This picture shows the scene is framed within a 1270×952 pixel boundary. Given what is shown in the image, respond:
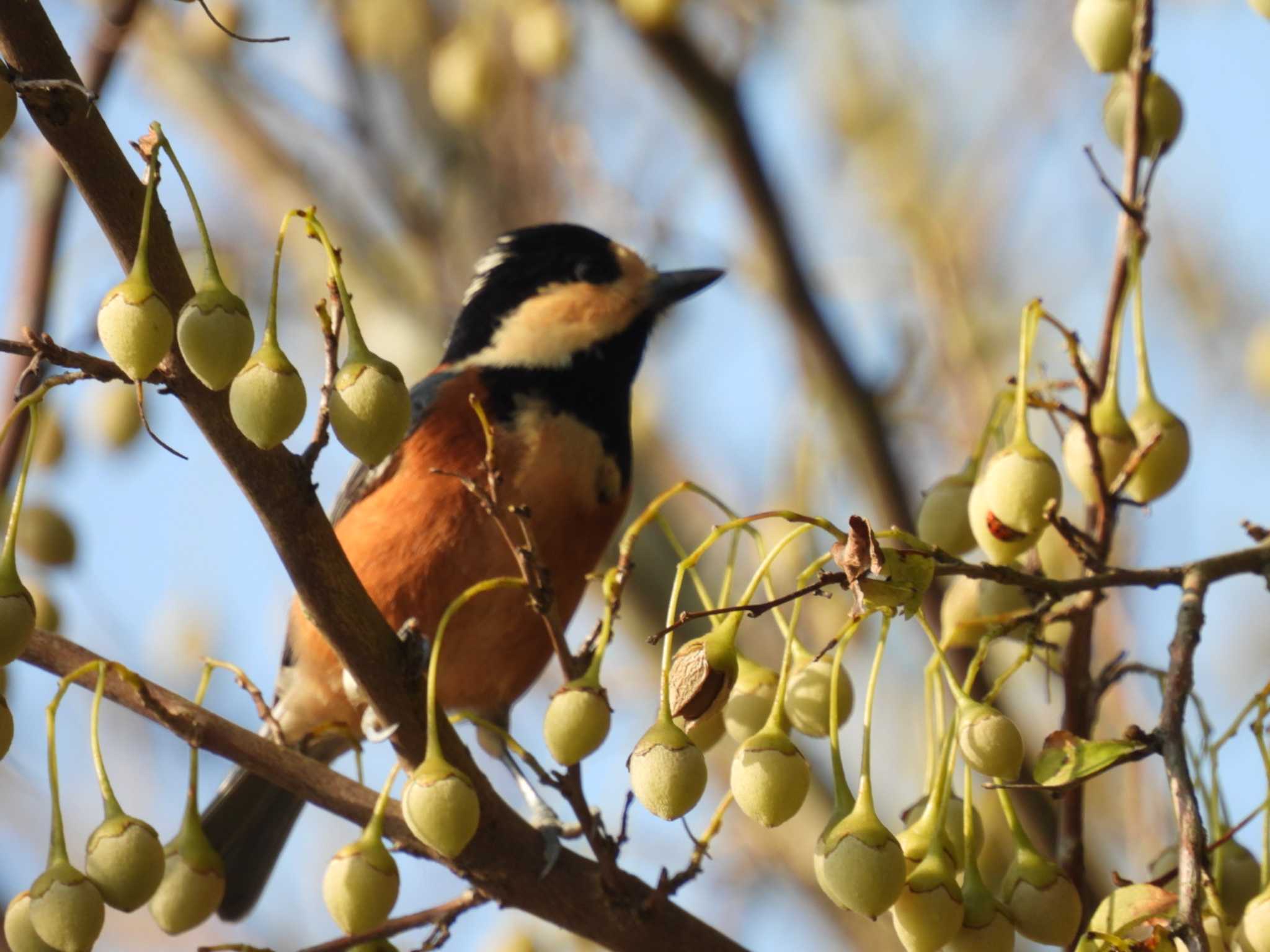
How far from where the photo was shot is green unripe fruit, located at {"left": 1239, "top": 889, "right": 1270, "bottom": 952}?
5.60ft

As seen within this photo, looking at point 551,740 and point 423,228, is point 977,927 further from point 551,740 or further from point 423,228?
point 423,228

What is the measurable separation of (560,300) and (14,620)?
259 centimetres

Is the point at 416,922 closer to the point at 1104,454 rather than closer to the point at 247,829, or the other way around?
the point at 1104,454

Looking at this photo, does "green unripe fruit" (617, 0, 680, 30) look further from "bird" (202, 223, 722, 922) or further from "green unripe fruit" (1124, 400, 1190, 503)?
"green unripe fruit" (1124, 400, 1190, 503)

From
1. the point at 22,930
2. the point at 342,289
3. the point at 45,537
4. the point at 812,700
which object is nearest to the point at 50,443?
the point at 45,537

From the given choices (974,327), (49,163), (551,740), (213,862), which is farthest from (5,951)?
(974,327)

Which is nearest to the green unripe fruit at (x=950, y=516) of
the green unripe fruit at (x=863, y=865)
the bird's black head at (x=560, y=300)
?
the green unripe fruit at (x=863, y=865)

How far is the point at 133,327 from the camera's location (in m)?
1.76

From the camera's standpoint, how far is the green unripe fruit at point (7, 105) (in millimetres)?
1753

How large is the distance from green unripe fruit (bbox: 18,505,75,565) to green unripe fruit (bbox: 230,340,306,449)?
132cm

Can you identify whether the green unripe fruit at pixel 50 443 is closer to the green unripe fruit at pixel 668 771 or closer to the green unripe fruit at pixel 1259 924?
the green unripe fruit at pixel 668 771

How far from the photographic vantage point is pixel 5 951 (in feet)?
8.84

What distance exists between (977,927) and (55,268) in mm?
2533

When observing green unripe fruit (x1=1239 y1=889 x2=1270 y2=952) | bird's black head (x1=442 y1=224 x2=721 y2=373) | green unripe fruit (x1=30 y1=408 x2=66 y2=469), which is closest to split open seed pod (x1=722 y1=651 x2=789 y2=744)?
green unripe fruit (x1=1239 y1=889 x2=1270 y2=952)
